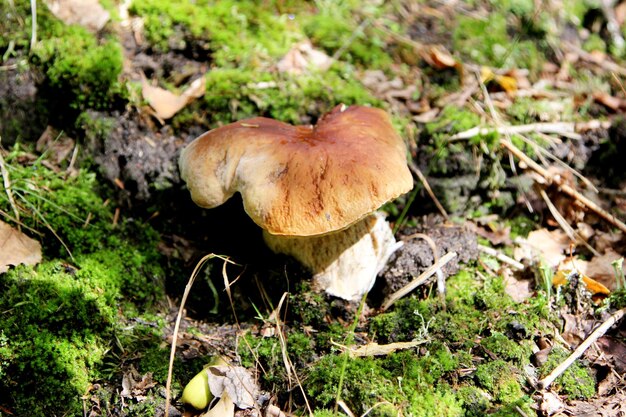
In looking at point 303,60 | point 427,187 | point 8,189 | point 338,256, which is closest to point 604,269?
point 427,187

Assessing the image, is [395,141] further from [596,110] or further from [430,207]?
[596,110]

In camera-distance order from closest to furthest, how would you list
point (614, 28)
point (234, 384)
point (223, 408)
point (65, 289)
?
point (223, 408) → point (234, 384) → point (65, 289) → point (614, 28)

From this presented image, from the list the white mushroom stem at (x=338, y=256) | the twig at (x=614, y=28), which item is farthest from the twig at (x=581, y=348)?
the twig at (x=614, y=28)

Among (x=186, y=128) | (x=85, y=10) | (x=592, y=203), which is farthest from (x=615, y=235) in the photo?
(x=85, y=10)

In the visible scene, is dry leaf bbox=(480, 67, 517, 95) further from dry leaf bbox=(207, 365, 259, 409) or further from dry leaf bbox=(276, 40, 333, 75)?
dry leaf bbox=(207, 365, 259, 409)

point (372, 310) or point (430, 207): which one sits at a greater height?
point (430, 207)

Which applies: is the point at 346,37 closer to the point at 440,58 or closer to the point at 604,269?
the point at 440,58

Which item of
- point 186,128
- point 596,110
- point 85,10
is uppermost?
point 85,10
